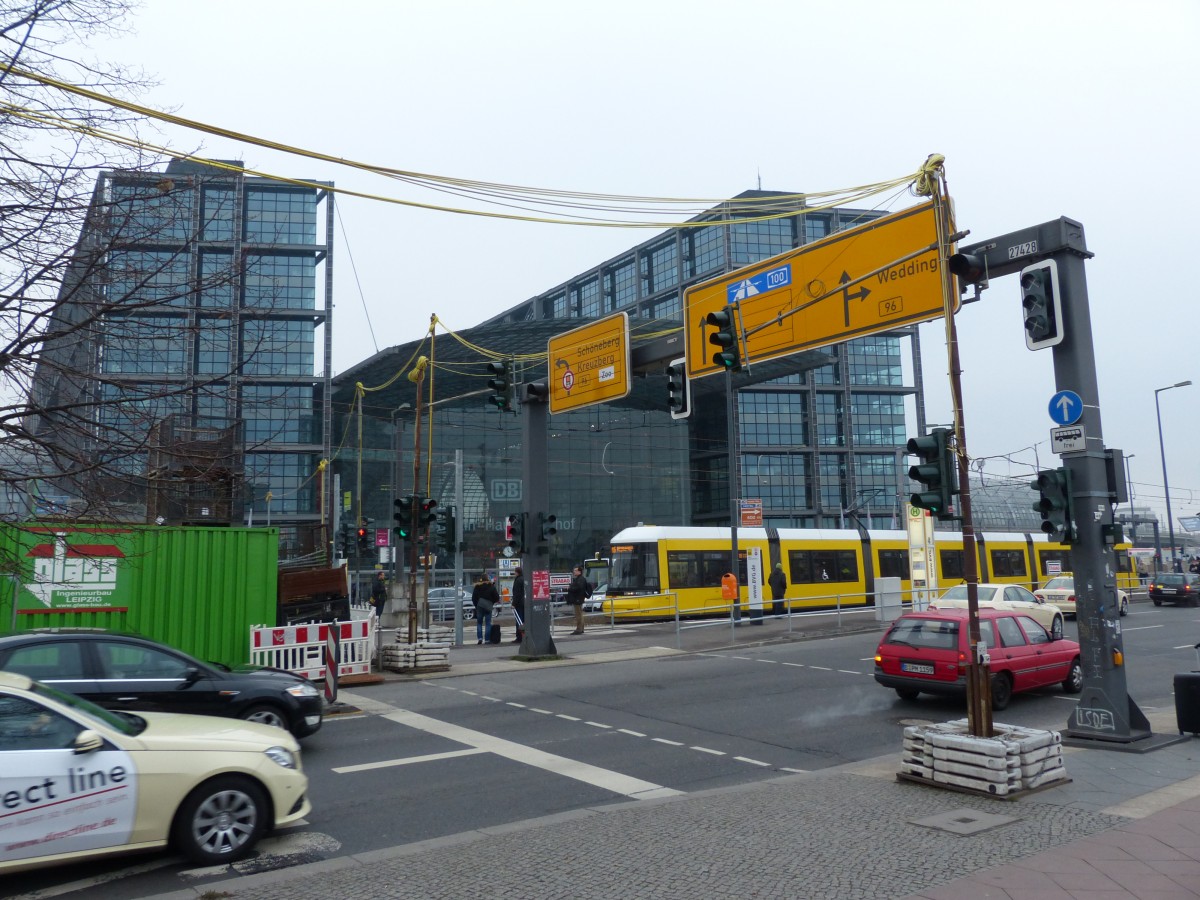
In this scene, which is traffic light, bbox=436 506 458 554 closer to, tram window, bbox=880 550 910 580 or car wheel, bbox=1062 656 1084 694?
car wheel, bbox=1062 656 1084 694

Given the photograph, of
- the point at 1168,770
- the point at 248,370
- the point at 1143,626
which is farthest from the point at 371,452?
the point at 1168,770

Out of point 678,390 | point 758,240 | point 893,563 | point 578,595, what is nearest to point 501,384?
point 678,390

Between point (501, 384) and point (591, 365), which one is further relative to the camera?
point (591, 365)

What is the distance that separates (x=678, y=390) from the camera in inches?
637

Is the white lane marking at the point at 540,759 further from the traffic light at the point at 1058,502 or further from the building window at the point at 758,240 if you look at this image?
the building window at the point at 758,240

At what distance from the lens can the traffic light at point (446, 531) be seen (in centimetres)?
2155

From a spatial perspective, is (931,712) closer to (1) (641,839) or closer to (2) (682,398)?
(2) (682,398)

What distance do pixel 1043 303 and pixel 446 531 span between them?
14338 mm

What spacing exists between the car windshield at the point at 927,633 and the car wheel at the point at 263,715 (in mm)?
8848

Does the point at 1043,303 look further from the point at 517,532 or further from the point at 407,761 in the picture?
the point at 517,532

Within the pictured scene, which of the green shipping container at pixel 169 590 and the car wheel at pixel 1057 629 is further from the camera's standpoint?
the car wheel at pixel 1057 629

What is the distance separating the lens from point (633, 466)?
72.6 metres

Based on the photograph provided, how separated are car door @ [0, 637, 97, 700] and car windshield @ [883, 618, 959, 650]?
1074cm

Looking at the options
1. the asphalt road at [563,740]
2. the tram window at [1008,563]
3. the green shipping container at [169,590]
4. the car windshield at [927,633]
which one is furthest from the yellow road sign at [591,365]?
the tram window at [1008,563]
